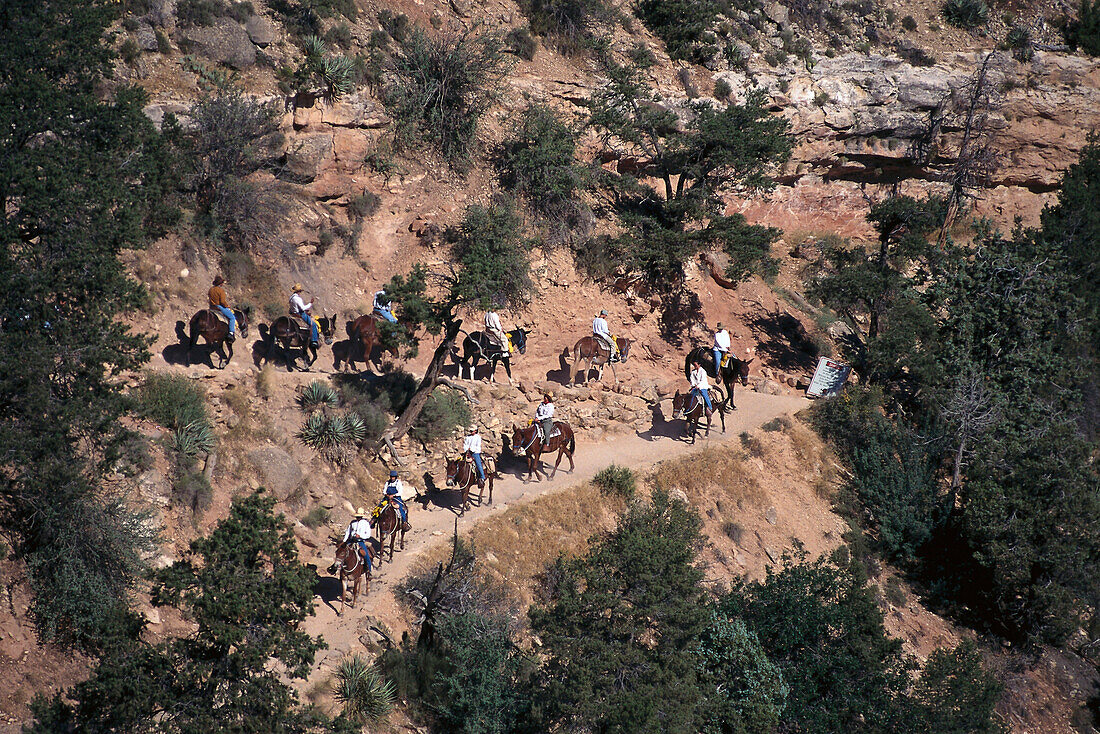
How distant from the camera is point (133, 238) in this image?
18531mm

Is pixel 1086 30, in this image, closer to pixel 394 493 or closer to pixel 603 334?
pixel 603 334

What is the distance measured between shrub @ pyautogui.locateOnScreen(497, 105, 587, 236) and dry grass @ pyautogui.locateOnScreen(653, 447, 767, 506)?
1064 cm

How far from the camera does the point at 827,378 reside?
31.7 m

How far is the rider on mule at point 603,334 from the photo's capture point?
28.1 meters

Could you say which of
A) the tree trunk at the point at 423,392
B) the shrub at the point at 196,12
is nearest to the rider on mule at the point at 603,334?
the tree trunk at the point at 423,392

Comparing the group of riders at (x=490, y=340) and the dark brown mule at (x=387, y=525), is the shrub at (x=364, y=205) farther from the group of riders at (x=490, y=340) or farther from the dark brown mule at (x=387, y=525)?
the dark brown mule at (x=387, y=525)

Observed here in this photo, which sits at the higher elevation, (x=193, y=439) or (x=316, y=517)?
(x=193, y=439)

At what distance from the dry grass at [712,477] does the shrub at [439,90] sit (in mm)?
13700

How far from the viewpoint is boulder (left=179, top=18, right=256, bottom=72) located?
27484 mm

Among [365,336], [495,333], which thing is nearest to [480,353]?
[495,333]

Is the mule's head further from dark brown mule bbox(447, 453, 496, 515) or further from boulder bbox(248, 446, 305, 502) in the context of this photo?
boulder bbox(248, 446, 305, 502)

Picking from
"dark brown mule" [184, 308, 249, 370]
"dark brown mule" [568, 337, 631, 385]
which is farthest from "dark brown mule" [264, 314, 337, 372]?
"dark brown mule" [568, 337, 631, 385]

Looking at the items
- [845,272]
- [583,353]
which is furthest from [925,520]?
[583,353]

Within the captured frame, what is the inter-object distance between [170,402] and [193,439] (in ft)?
3.49
